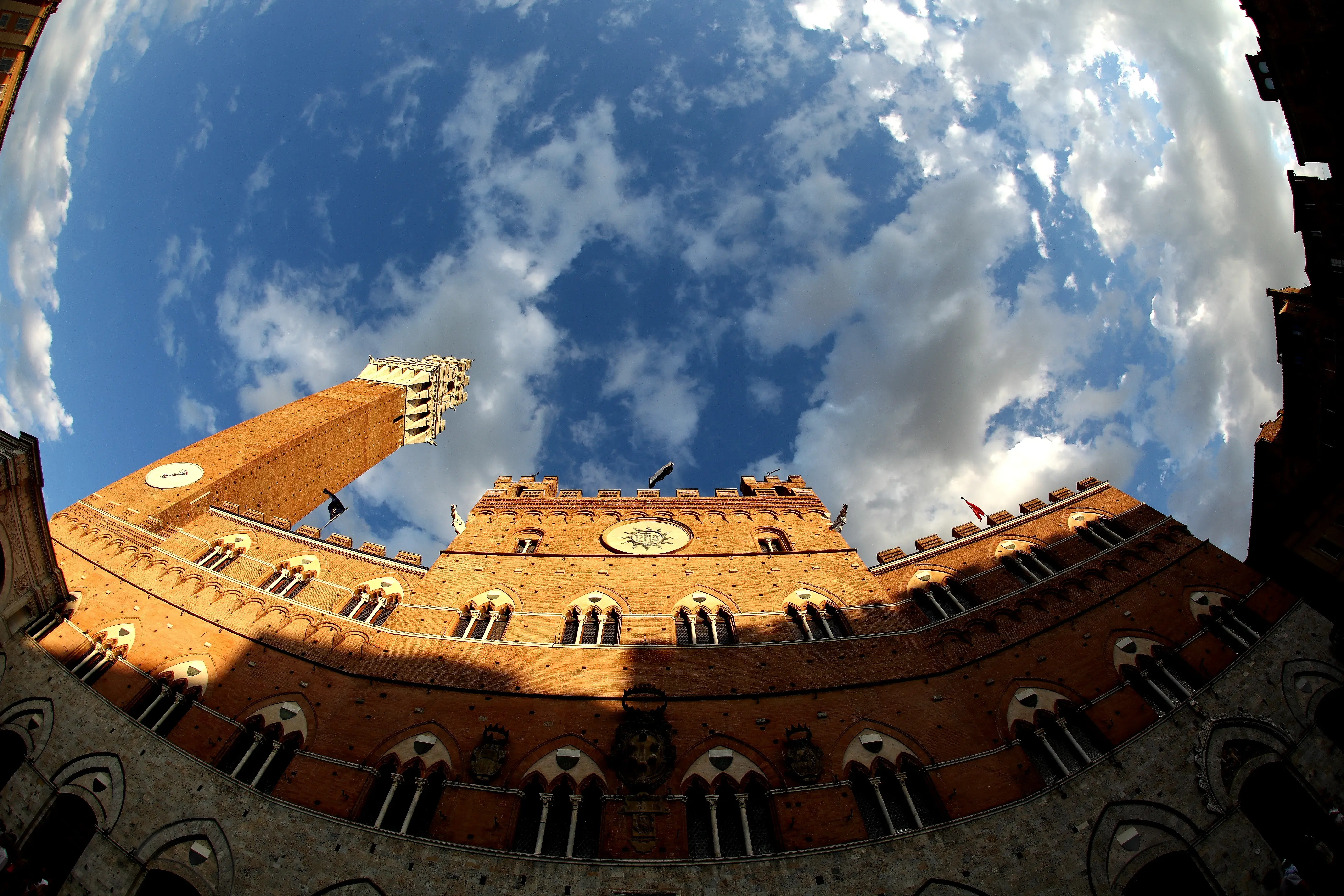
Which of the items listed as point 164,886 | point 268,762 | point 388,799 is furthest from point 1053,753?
point 164,886

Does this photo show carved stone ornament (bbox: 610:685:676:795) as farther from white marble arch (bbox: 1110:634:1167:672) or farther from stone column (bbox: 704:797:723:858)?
white marble arch (bbox: 1110:634:1167:672)

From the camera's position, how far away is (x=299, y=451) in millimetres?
29578

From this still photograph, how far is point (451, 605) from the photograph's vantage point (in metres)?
17.8

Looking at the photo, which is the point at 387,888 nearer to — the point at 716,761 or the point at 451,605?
the point at 716,761

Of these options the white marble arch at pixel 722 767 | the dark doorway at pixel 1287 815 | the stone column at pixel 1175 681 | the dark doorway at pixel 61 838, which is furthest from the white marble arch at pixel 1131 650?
the dark doorway at pixel 61 838

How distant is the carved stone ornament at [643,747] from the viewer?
12.6 metres

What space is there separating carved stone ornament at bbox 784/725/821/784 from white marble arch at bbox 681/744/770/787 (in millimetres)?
661

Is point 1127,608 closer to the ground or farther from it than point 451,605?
closer to the ground

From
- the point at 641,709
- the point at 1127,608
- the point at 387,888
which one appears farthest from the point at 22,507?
the point at 1127,608

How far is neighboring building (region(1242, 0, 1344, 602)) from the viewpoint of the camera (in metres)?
14.2

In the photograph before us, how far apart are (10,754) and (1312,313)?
3305 centimetres

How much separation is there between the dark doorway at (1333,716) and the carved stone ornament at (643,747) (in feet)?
44.1

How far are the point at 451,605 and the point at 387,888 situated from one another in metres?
7.84

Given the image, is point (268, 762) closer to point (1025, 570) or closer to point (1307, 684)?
point (1025, 570)
